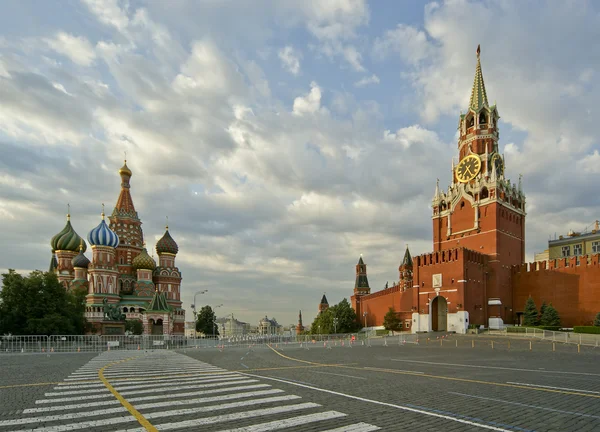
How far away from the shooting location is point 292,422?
295 inches

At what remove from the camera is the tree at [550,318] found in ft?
159

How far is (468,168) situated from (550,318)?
2327cm

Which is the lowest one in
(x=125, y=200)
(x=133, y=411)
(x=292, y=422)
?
(x=133, y=411)

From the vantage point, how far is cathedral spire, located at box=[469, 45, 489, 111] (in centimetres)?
6423

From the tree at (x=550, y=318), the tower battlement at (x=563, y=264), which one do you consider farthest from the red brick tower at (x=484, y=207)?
the tree at (x=550, y=318)

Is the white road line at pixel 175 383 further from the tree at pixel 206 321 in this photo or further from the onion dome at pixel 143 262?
the tree at pixel 206 321

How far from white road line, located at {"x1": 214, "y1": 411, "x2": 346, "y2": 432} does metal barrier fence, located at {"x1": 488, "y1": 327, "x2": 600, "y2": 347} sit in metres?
34.3

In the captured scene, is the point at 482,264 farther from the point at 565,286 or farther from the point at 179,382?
the point at 179,382

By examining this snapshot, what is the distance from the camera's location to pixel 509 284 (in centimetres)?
5656

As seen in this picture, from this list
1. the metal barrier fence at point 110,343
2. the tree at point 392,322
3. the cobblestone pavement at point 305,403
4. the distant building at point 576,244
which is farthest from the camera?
the distant building at point 576,244

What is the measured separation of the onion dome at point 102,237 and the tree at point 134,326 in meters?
14.1

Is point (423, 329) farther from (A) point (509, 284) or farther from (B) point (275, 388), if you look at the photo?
(B) point (275, 388)

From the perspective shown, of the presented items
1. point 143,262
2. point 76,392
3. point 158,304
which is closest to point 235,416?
point 76,392

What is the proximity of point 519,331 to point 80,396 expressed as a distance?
43.8m
